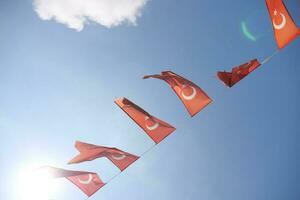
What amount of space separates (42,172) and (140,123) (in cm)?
450

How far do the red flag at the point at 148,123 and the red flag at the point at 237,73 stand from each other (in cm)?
288

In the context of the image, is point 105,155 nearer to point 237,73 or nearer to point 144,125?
point 144,125

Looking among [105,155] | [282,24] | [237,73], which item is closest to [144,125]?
[105,155]

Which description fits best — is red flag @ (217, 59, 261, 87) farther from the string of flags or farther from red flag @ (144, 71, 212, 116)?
red flag @ (144, 71, 212, 116)

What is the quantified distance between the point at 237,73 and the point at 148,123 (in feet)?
13.4

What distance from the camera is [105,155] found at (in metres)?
13.0

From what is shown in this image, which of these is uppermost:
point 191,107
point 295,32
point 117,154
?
point 117,154

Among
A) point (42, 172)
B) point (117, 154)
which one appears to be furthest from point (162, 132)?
point (42, 172)

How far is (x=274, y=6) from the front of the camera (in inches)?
444

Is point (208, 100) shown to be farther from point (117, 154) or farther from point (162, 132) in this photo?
point (117, 154)

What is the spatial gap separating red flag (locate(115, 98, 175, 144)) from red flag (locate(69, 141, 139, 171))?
1227 millimetres

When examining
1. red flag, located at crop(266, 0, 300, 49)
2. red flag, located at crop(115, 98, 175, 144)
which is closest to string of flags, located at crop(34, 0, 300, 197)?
red flag, located at crop(115, 98, 175, 144)

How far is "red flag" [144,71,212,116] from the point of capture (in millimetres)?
12320

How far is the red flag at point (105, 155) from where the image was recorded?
41.8 ft
